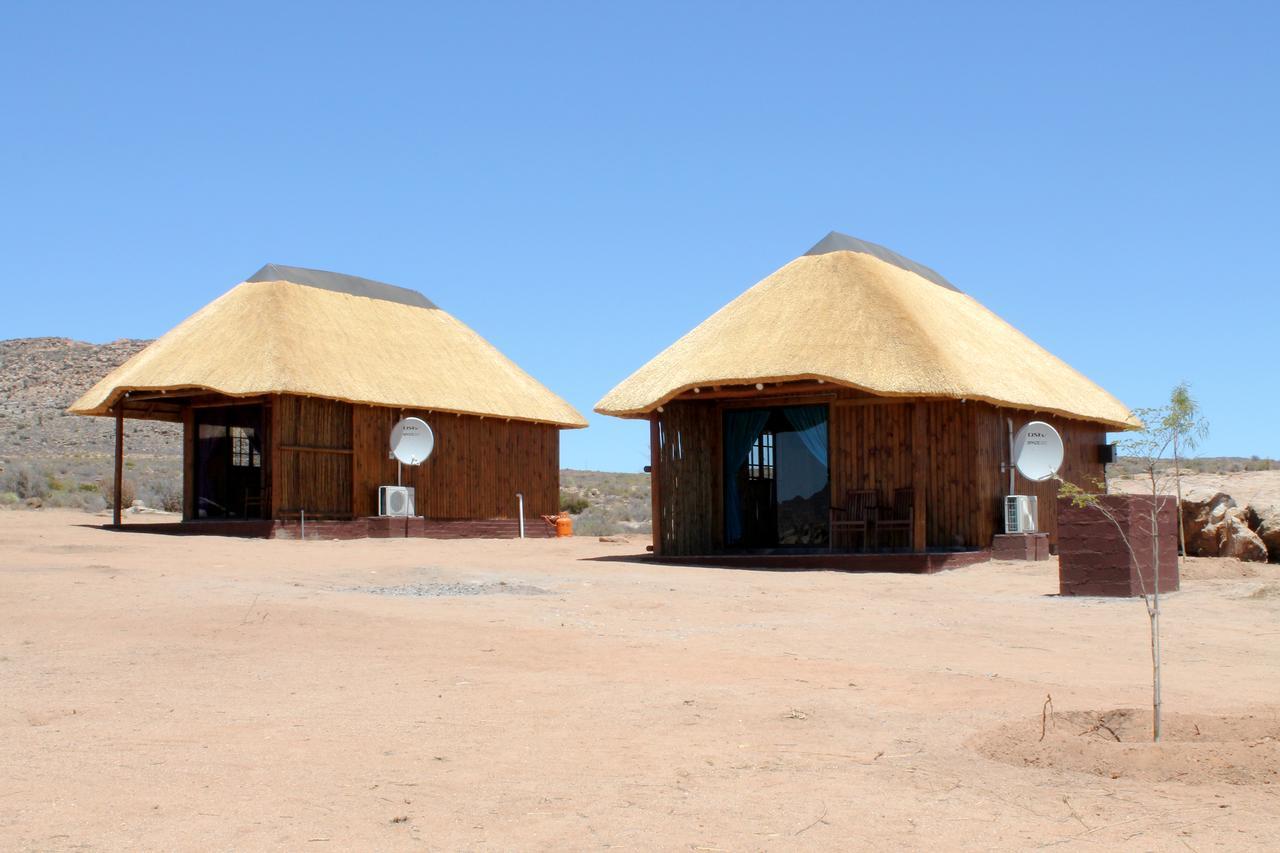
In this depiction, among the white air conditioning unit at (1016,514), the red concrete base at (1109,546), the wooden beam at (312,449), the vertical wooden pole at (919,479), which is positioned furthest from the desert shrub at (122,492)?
the red concrete base at (1109,546)

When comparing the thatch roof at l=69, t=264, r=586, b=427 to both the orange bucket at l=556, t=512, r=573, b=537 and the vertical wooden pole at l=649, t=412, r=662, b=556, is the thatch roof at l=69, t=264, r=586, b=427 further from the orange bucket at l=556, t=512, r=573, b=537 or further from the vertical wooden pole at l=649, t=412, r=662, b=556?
the vertical wooden pole at l=649, t=412, r=662, b=556

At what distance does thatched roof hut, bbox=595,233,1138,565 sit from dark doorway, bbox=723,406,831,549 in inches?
0.9

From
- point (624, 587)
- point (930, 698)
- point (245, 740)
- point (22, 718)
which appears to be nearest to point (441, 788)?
point (245, 740)

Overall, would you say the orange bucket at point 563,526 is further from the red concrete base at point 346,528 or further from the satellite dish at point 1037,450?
the satellite dish at point 1037,450

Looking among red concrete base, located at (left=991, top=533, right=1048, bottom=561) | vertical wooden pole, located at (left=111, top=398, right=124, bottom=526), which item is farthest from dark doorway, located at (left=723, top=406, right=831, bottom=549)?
vertical wooden pole, located at (left=111, top=398, right=124, bottom=526)

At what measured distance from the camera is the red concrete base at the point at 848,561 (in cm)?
1574

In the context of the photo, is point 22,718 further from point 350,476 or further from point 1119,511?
point 350,476

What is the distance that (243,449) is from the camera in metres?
23.0

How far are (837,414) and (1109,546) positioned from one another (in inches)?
223

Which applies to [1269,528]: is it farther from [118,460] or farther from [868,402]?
[118,460]

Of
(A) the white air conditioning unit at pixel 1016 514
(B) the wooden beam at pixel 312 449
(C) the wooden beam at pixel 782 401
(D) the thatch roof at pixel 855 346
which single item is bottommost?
(A) the white air conditioning unit at pixel 1016 514

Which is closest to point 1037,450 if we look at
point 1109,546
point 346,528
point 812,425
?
point 812,425

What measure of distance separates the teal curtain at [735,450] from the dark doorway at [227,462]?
27.4 ft

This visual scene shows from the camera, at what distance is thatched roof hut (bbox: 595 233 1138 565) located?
16500 millimetres
